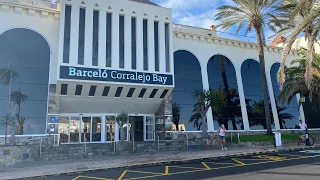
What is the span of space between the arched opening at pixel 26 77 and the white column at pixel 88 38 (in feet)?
10.1

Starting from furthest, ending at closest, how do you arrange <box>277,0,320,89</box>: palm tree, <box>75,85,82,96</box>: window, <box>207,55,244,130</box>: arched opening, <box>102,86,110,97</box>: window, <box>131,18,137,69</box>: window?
<box>207,55,244,130</box>: arched opening → <box>131,18,137,69</box>: window → <box>102,86,110,97</box>: window → <box>75,85,82,96</box>: window → <box>277,0,320,89</box>: palm tree

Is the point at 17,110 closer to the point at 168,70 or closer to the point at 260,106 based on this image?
the point at 168,70

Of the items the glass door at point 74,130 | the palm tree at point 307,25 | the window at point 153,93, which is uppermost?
the palm tree at point 307,25

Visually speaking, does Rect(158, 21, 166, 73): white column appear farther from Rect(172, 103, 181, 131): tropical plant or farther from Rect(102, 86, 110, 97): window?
Rect(102, 86, 110, 97): window

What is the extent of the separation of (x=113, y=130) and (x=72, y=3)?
11.2 m

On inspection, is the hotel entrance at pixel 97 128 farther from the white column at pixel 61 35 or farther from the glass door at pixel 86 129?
the white column at pixel 61 35

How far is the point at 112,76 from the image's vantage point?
2005 centimetres

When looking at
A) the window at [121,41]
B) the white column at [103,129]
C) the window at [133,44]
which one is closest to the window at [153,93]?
the window at [133,44]

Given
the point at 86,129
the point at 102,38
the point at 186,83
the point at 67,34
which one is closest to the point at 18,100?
the point at 86,129

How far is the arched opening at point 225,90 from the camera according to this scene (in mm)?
24758

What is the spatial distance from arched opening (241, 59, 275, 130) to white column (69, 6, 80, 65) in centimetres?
1782

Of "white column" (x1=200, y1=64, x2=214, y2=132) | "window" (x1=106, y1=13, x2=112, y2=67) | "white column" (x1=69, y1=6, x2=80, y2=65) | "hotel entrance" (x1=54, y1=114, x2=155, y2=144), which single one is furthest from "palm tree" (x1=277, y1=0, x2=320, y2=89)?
"white column" (x1=69, y1=6, x2=80, y2=65)

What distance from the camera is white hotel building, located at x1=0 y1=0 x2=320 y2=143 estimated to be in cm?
1881

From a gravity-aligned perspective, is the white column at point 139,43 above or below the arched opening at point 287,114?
above
